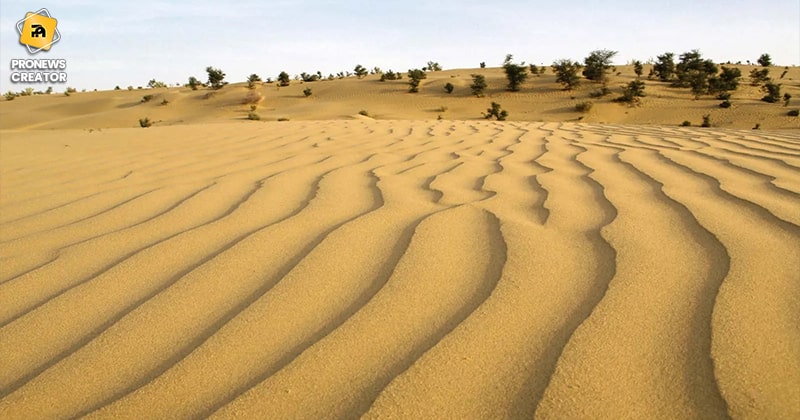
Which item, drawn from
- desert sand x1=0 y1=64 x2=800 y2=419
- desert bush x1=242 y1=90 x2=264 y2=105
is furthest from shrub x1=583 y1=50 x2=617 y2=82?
desert sand x1=0 y1=64 x2=800 y2=419

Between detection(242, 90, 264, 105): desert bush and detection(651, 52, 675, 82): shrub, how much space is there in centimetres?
1561

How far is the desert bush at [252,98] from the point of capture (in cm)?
2156

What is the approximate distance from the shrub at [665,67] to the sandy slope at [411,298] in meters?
21.0

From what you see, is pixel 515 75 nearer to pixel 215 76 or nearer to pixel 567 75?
pixel 567 75

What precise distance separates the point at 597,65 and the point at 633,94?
3711 millimetres

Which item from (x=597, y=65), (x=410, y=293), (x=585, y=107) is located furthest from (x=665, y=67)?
(x=410, y=293)

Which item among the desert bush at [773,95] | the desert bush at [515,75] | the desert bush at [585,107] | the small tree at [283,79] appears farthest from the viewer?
the small tree at [283,79]

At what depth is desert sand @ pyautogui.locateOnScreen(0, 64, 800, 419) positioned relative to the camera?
3.27 ft

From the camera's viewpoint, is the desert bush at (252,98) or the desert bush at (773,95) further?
the desert bush at (252,98)

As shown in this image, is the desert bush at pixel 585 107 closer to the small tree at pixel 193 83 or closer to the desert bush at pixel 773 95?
the desert bush at pixel 773 95

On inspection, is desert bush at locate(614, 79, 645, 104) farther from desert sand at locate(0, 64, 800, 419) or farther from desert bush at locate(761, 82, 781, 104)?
desert sand at locate(0, 64, 800, 419)

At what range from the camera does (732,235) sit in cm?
170

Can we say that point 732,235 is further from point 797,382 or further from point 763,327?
point 797,382

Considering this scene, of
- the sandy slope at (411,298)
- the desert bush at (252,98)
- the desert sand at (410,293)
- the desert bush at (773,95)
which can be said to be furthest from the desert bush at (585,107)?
the sandy slope at (411,298)
